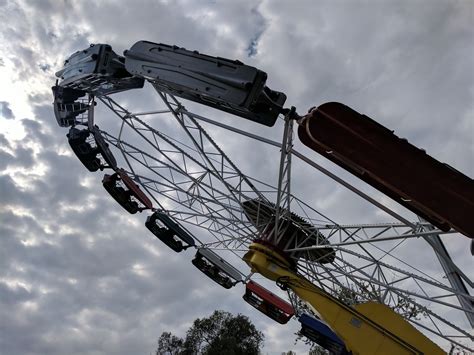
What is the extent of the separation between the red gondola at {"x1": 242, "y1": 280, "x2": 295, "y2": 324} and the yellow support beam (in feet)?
14.7

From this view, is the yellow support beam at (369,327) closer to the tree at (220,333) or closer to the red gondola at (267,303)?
the red gondola at (267,303)

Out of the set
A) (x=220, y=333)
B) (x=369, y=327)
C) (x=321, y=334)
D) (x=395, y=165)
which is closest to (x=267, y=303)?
(x=321, y=334)

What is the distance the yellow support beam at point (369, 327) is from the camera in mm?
14180

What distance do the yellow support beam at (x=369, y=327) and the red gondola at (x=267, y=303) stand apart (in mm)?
4479

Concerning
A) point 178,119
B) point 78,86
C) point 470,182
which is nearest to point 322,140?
point 470,182

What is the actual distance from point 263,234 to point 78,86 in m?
9.64

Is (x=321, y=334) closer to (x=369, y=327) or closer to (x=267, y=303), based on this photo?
(x=267, y=303)

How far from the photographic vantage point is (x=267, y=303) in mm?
20047

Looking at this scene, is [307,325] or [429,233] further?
[307,325]

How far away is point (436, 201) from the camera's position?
9430 mm

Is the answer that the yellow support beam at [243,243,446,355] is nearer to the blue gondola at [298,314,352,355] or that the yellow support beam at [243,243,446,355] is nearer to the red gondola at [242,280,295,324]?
the blue gondola at [298,314,352,355]

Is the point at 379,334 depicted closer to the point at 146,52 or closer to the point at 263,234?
the point at 263,234

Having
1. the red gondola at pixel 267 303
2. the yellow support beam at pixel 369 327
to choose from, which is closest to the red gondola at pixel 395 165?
the yellow support beam at pixel 369 327

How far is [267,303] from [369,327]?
649 cm
